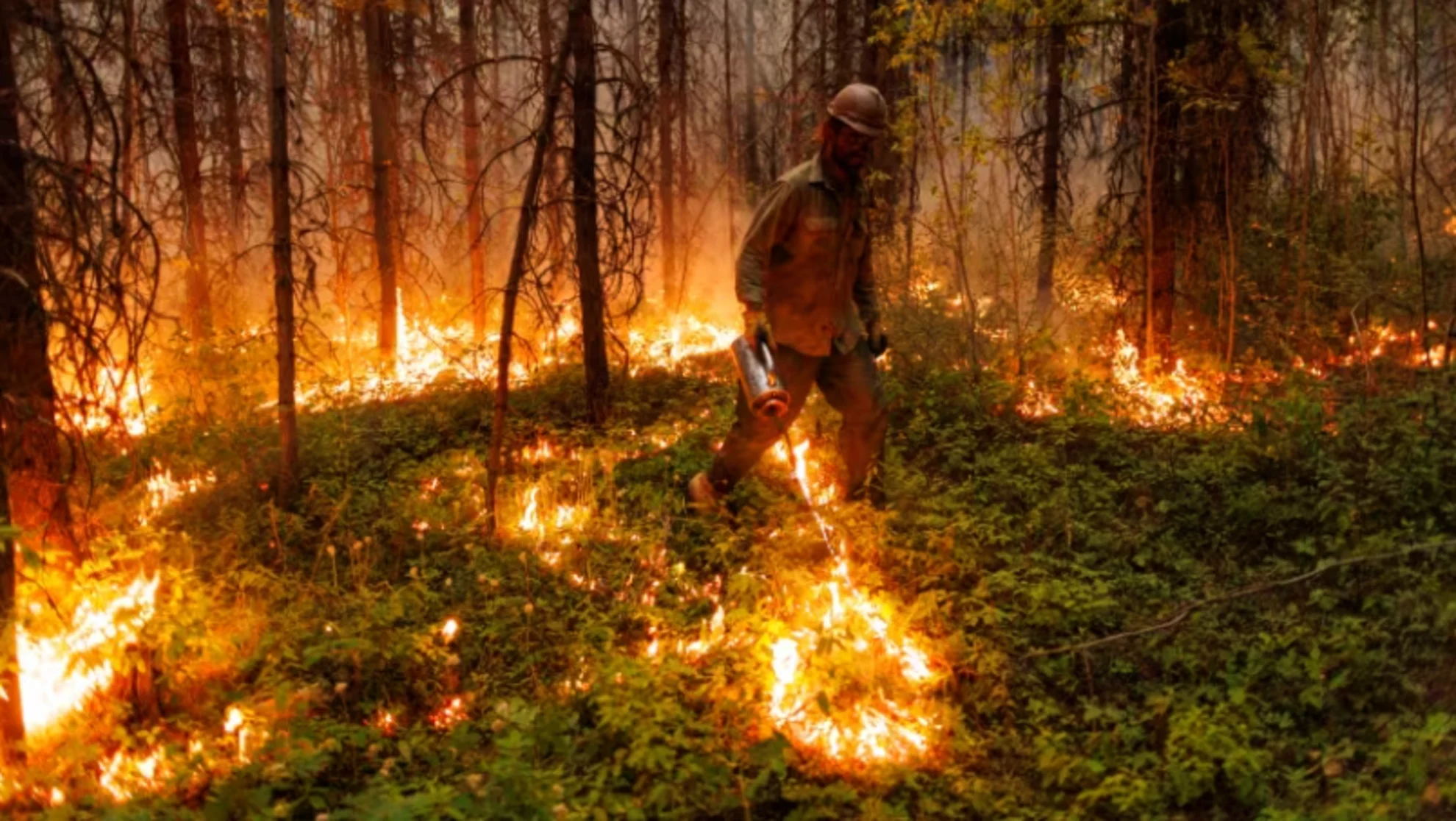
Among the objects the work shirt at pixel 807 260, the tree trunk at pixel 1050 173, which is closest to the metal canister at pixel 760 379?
the work shirt at pixel 807 260

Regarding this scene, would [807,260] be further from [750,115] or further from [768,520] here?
[750,115]

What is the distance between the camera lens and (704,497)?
21.0ft

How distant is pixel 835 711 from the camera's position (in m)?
4.35

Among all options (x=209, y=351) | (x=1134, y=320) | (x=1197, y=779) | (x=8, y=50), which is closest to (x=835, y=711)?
(x=1197, y=779)

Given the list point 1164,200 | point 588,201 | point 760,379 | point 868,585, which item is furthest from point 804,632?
point 1164,200

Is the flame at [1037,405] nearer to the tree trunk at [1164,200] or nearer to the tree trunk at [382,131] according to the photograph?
the tree trunk at [1164,200]

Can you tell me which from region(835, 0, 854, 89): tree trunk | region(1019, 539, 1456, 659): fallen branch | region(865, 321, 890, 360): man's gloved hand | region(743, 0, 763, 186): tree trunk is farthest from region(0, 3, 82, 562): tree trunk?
region(743, 0, 763, 186): tree trunk

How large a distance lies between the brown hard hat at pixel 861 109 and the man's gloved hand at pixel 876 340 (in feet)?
4.13

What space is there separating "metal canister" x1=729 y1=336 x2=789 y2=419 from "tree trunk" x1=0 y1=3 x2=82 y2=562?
10.4 ft

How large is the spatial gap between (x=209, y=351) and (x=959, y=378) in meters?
7.72

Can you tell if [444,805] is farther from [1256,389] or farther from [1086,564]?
[1256,389]

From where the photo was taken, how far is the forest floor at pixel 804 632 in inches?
155

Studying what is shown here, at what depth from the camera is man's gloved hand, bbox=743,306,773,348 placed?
18.3ft

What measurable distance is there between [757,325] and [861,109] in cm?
126
